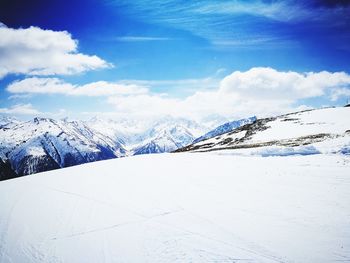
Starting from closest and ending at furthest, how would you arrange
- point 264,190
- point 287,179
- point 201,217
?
point 201,217 → point 264,190 → point 287,179

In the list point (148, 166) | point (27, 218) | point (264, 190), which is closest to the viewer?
point (27, 218)

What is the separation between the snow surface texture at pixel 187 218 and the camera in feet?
26.9

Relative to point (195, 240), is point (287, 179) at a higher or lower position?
higher

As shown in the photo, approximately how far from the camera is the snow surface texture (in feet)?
26.9

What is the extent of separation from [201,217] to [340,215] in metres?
5.60

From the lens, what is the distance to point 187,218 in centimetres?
1068

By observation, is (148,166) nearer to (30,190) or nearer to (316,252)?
(30,190)

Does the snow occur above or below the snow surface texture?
above

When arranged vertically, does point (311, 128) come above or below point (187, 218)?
above

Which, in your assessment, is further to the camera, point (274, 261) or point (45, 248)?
point (45, 248)

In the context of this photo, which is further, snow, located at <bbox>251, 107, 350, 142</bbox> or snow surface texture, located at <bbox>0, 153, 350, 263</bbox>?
snow, located at <bbox>251, 107, 350, 142</bbox>

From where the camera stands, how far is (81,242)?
9156 mm

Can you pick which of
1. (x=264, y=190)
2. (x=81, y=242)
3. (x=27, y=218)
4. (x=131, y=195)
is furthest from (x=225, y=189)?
(x=27, y=218)

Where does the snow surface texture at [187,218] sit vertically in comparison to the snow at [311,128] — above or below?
below
